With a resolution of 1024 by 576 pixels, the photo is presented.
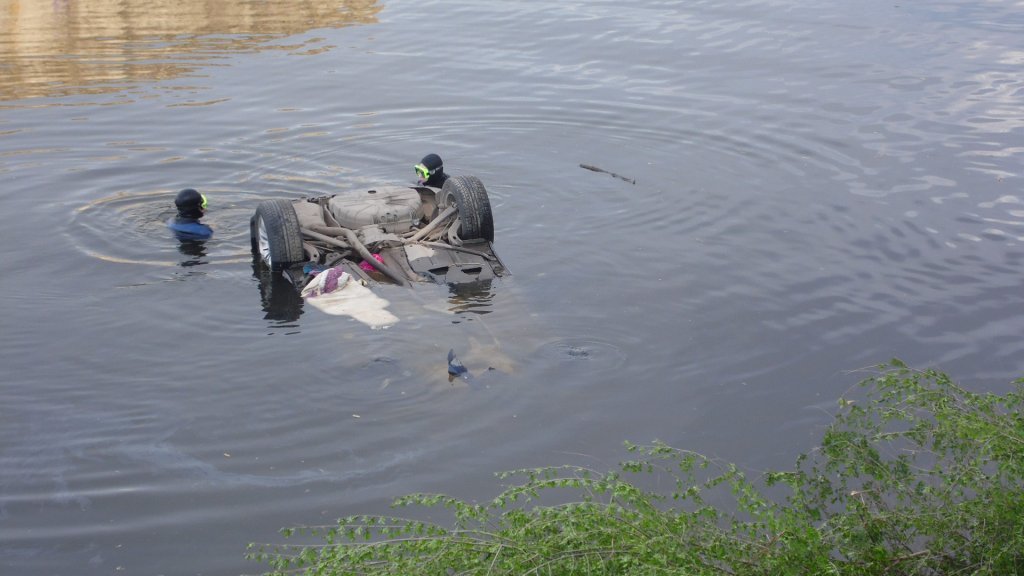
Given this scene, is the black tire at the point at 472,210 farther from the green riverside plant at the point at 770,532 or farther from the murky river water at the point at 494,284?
the green riverside plant at the point at 770,532

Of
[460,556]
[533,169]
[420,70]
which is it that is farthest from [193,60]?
[460,556]

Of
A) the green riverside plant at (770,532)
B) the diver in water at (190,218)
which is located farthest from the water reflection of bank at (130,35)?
the green riverside plant at (770,532)

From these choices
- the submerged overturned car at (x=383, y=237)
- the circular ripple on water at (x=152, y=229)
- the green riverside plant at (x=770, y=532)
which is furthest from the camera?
the circular ripple on water at (x=152, y=229)

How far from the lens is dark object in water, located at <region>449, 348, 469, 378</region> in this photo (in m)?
9.88

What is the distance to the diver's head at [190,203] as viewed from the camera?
13.3 metres

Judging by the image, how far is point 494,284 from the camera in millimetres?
11961

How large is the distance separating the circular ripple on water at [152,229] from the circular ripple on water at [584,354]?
4562 millimetres

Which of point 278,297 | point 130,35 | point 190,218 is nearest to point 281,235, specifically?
point 278,297

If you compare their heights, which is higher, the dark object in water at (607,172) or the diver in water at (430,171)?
the diver in water at (430,171)

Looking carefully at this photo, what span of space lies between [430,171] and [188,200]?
314 cm

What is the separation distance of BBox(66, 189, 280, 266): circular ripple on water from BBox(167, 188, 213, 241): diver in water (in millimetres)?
121

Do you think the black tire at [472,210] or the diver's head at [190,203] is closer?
the black tire at [472,210]

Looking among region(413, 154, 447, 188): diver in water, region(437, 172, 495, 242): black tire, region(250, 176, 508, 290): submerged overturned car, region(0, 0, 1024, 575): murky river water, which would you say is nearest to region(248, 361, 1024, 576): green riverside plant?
region(0, 0, 1024, 575): murky river water

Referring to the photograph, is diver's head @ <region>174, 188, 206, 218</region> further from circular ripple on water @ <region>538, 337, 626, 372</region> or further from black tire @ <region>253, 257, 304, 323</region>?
circular ripple on water @ <region>538, 337, 626, 372</region>
